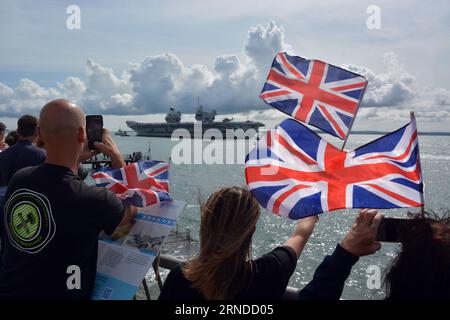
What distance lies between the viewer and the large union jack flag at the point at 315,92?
3.47m

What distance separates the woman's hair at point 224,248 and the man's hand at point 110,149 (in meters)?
1.17

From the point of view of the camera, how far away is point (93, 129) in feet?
9.74

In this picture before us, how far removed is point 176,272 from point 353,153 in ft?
5.35

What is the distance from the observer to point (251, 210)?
2.11 meters

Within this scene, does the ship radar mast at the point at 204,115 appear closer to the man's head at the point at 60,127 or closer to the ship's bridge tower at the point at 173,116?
Result: the ship's bridge tower at the point at 173,116

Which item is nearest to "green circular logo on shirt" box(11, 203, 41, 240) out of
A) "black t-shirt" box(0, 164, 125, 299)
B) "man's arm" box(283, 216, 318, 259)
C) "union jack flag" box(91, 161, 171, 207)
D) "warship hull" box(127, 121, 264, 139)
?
"black t-shirt" box(0, 164, 125, 299)

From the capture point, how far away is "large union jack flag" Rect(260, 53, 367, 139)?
3.47 meters

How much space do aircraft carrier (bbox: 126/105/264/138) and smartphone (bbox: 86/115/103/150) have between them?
146 m

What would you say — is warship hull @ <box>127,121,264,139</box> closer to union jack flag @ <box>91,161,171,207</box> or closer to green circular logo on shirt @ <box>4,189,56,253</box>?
union jack flag @ <box>91,161,171,207</box>

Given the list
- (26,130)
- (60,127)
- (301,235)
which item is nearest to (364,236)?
(301,235)

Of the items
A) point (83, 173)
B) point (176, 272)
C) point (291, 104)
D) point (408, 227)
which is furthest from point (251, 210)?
point (83, 173)

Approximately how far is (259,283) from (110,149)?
1515mm

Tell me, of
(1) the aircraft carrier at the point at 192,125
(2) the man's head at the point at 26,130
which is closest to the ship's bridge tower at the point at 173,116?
(1) the aircraft carrier at the point at 192,125

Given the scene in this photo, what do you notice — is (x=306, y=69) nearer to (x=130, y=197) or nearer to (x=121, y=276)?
(x=130, y=197)
